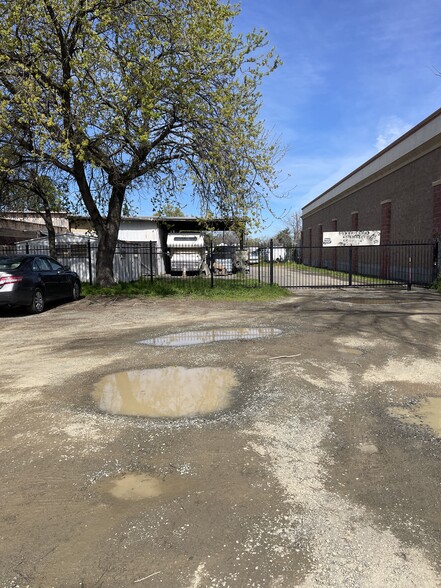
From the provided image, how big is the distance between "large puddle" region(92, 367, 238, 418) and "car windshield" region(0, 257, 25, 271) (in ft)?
21.8

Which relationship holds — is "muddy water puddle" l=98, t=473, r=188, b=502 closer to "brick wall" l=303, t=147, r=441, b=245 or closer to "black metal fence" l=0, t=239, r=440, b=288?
"black metal fence" l=0, t=239, r=440, b=288

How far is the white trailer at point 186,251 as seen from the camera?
94.3 feet

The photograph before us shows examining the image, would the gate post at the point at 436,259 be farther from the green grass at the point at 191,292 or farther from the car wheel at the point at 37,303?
the car wheel at the point at 37,303

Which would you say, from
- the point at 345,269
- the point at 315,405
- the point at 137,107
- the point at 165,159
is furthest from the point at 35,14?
the point at 345,269

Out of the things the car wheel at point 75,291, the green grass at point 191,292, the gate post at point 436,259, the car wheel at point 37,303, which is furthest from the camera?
the gate post at point 436,259

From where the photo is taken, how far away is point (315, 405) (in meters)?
4.63

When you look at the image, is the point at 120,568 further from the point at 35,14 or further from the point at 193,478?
the point at 35,14

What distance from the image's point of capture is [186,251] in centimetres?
2906

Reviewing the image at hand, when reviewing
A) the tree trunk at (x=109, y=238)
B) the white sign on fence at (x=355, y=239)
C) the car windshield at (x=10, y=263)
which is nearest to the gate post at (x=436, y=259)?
the white sign on fence at (x=355, y=239)

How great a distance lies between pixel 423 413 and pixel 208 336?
181 inches

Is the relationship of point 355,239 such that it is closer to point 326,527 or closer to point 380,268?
point 380,268

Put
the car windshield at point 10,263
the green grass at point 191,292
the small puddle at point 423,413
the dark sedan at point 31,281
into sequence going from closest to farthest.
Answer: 1. the small puddle at point 423,413
2. the dark sedan at point 31,281
3. the car windshield at point 10,263
4. the green grass at point 191,292

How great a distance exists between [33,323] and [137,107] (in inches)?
250

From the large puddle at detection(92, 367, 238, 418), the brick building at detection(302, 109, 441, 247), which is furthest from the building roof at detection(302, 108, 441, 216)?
the large puddle at detection(92, 367, 238, 418)
